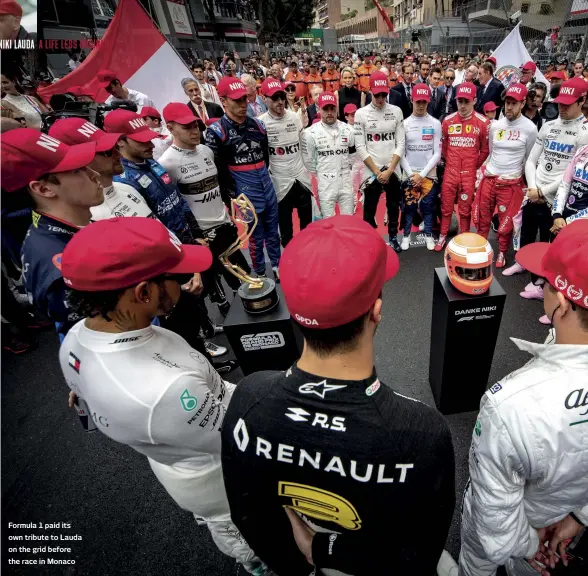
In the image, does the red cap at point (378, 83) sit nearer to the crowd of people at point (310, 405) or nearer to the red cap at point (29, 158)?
the crowd of people at point (310, 405)

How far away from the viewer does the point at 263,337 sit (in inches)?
88.5

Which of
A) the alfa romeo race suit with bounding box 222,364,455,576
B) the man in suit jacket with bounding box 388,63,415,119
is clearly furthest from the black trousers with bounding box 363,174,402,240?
the alfa romeo race suit with bounding box 222,364,455,576

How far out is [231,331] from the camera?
7.23ft

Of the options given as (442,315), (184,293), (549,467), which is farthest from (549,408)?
(184,293)

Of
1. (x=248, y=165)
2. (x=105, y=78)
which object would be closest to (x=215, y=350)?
(x=248, y=165)

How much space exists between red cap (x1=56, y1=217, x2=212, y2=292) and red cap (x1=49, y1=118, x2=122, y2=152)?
151 cm

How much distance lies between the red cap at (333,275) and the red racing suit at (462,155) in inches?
160

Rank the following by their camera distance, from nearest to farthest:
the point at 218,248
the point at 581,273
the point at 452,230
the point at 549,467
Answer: the point at 581,273, the point at 549,467, the point at 218,248, the point at 452,230

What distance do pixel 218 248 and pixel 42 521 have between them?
258cm

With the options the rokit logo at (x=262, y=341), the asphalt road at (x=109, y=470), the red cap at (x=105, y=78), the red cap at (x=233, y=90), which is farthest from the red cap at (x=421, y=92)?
the red cap at (x=105, y=78)

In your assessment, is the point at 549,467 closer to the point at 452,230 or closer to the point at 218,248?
the point at 218,248

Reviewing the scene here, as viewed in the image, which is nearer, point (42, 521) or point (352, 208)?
point (42, 521)

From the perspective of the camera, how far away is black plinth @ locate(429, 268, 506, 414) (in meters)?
2.28

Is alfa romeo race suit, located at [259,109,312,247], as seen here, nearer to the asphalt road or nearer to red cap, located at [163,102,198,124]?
red cap, located at [163,102,198,124]
